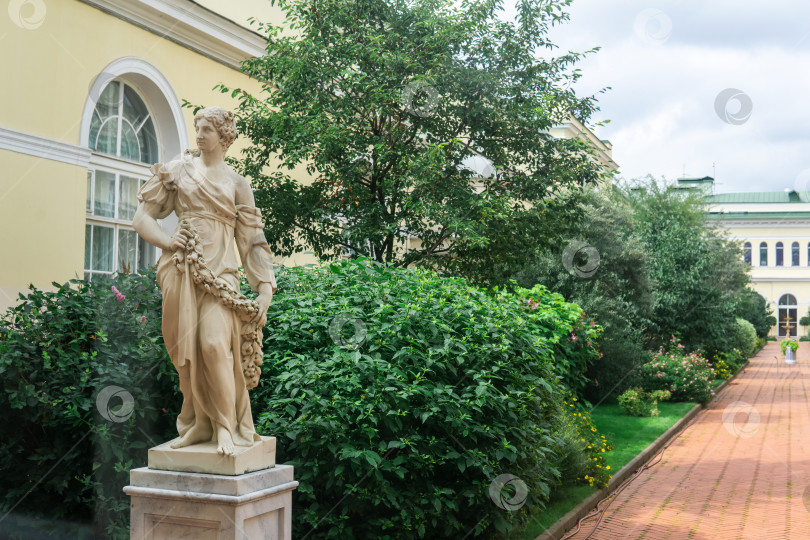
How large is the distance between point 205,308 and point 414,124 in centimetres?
720

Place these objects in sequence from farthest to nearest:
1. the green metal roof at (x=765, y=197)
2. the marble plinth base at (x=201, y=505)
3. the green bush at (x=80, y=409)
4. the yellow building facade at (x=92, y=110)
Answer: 1. the green metal roof at (x=765, y=197)
2. the yellow building facade at (x=92, y=110)
3. the green bush at (x=80, y=409)
4. the marble plinth base at (x=201, y=505)

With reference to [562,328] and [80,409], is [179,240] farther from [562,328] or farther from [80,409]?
[562,328]

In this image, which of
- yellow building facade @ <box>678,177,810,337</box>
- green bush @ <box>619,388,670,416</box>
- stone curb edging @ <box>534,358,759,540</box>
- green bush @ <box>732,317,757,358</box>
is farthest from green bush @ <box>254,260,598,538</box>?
yellow building facade @ <box>678,177,810,337</box>

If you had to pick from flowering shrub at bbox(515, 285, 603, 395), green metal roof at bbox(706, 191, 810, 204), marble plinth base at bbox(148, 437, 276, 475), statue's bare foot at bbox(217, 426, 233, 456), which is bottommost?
marble plinth base at bbox(148, 437, 276, 475)

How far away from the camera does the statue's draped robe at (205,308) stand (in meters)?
4.78

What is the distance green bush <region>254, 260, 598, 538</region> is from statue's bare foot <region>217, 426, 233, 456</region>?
1.46 meters

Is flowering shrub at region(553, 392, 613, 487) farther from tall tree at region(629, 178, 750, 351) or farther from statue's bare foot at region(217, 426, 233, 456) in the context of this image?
tall tree at region(629, 178, 750, 351)

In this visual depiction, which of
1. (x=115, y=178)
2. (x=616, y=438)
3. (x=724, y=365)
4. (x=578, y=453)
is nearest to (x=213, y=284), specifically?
(x=578, y=453)

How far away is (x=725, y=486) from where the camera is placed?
1141cm

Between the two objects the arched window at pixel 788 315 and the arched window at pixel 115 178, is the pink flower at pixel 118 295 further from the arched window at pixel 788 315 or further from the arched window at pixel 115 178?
the arched window at pixel 788 315

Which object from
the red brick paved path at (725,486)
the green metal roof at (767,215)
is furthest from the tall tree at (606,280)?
the green metal roof at (767,215)

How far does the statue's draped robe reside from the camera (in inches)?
188

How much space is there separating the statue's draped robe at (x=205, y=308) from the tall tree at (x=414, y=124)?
5733 mm

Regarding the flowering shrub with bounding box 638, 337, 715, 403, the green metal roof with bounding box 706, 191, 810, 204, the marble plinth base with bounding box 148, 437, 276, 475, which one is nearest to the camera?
the marble plinth base with bounding box 148, 437, 276, 475
